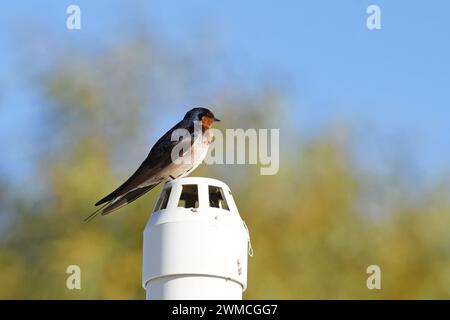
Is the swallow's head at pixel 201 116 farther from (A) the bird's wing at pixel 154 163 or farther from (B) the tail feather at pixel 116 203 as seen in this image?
(B) the tail feather at pixel 116 203

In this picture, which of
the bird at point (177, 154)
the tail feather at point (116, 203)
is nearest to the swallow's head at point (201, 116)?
the bird at point (177, 154)

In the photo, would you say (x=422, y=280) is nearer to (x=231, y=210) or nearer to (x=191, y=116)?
(x=191, y=116)

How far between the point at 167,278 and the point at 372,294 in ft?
43.2

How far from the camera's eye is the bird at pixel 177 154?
25.4ft

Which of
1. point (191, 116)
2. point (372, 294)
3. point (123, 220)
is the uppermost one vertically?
point (191, 116)

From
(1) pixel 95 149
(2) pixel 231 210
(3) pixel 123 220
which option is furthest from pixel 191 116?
(1) pixel 95 149

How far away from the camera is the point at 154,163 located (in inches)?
313

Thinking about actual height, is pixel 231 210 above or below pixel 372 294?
above

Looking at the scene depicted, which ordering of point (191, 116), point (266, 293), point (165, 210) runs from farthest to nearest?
point (266, 293) < point (191, 116) < point (165, 210)

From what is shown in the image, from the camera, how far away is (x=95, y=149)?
61.4ft

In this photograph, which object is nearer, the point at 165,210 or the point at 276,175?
the point at 165,210

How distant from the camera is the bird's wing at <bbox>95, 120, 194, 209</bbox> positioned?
7305 mm

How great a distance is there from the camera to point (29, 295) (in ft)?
53.7
